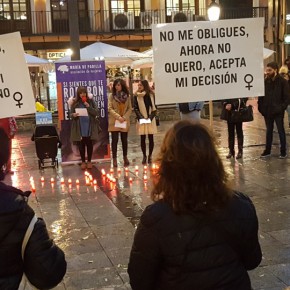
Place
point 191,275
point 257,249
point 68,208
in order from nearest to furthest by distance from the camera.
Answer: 1. point 191,275
2. point 257,249
3. point 68,208

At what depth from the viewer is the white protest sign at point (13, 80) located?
5254 mm

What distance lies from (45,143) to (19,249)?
8186mm

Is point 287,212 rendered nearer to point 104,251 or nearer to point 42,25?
point 104,251

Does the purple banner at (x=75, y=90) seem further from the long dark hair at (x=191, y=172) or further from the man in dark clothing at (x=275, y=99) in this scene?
the long dark hair at (x=191, y=172)

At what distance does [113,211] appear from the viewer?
22.7 ft

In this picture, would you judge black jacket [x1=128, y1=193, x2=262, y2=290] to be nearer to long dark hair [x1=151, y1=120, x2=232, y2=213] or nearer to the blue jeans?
long dark hair [x1=151, y1=120, x2=232, y2=213]

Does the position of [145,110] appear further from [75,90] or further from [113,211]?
[113,211]

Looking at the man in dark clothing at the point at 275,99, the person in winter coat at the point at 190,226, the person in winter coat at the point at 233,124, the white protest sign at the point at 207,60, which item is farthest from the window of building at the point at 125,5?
the person in winter coat at the point at 190,226

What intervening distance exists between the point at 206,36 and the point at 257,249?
417cm

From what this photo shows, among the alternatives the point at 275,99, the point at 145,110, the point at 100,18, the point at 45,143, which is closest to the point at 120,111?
the point at 145,110

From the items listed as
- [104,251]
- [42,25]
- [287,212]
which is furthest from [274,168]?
[42,25]

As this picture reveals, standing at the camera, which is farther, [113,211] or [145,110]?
[145,110]

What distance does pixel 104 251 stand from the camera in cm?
533

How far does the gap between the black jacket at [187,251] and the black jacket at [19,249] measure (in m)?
0.36
